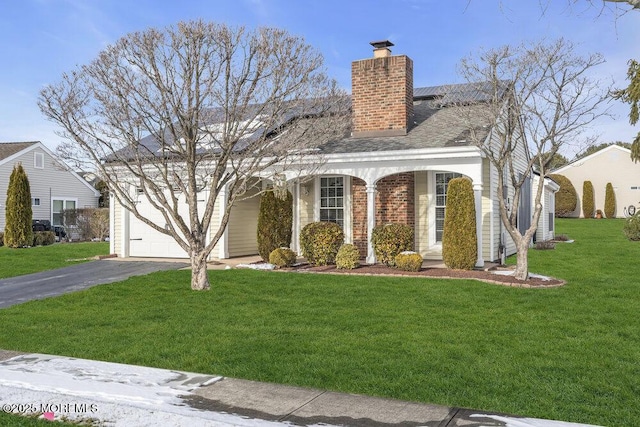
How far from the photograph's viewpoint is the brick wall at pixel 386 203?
14656 millimetres

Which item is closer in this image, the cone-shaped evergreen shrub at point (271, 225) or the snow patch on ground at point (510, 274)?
the snow patch on ground at point (510, 274)

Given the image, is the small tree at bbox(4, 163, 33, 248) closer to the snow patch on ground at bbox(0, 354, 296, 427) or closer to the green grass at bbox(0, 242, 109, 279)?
the green grass at bbox(0, 242, 109, 279)

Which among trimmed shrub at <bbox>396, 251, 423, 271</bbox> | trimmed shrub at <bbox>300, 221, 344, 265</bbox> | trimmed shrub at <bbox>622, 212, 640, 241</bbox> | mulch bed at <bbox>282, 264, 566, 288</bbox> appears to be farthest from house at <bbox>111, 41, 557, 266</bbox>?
trimmed shrub at <bbox>622, 212, 640, 241</bbox>

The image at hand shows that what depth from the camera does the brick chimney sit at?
49.9ft

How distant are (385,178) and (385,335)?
8625mm

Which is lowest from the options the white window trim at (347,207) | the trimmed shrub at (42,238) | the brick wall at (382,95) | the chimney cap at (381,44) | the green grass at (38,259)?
the green grass at (38,259)

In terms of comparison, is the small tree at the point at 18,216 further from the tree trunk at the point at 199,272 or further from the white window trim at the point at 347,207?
the tree trunk at the point at 199,272

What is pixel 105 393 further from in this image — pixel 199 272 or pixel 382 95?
pixel 382 95

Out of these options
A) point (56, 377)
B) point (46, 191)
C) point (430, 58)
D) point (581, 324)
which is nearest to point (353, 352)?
point (56, 377)

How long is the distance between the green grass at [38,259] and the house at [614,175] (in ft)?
114

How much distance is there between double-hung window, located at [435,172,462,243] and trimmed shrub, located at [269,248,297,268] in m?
4.22

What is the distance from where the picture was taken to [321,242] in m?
13.6

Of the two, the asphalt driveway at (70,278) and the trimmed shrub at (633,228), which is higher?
the trimmed shrub at (633,228)

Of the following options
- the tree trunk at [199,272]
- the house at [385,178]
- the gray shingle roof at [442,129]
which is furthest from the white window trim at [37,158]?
the tree trunk at [199,272]
